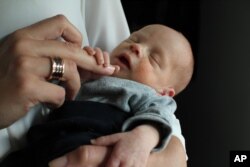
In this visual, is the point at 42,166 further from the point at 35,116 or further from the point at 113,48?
the point at 113,48

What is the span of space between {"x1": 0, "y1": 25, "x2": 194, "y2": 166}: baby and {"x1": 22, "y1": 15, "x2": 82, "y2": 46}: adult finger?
0.05m

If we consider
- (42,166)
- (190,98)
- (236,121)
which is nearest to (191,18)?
(190,98)

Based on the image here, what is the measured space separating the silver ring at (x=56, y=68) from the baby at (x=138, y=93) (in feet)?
0.28

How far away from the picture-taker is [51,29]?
787 millimetres

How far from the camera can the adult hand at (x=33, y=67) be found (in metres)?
0.70

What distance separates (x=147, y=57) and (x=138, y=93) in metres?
0.14

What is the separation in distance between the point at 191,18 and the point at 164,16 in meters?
0.13

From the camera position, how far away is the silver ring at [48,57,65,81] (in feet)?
2.38

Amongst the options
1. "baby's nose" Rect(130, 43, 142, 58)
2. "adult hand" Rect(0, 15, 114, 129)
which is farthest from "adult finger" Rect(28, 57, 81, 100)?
"baby's nose" Rect(130, 43, 142, 58)

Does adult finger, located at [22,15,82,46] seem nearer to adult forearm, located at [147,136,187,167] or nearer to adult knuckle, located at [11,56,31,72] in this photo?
adult knuckle, located at [11,56,31,72]

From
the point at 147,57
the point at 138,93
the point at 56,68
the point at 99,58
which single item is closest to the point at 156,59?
the point at 147,57

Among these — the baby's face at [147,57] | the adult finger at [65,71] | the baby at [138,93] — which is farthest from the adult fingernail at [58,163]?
the baby's face at [147,57]

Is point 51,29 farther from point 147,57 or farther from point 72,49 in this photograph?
point 147,57

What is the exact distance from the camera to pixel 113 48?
3.68ft
